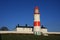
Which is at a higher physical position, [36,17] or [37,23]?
[36,17]

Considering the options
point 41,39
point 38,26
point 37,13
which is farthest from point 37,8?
point 41,39

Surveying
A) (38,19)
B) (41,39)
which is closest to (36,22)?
(38,19)

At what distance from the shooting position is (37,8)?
6.47 m

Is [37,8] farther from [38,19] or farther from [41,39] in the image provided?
[41,39]

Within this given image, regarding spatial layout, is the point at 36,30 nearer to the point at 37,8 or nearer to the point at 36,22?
the point at 36,22

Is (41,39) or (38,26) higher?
(38,26)

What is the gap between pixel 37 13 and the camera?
259 inches

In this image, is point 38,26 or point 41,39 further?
point 41,39

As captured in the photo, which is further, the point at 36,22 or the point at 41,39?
the point at 41,39

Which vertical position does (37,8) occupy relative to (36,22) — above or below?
above

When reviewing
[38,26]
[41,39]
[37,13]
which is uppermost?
[37,13]

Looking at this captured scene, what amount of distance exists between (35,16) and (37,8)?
307 millimetres

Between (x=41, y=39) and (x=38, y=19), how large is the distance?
1965 millimetres

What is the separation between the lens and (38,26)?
671cm
